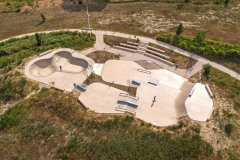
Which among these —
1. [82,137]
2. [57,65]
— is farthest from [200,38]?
[82,137]

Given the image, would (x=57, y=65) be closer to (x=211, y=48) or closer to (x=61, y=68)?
(x=61, y=68)

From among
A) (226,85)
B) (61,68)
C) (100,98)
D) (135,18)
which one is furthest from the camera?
(135,18)

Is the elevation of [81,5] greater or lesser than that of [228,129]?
greater

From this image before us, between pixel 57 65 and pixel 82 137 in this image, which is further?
pixel 57 65

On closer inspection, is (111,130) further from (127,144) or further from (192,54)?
(192,54)

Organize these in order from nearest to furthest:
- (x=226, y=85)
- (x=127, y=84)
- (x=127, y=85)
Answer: (x=226, y=85) < (x=127, y=85) < (x=127, y=84)

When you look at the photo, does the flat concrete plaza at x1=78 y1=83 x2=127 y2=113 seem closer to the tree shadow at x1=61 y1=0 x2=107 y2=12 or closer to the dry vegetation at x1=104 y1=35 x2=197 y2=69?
the dry vegetation at x1=104 y1=35 x2=197 y2=69

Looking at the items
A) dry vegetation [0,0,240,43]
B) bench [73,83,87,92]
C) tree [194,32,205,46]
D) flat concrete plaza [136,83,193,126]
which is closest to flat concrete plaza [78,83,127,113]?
bench [73,83,87,92]

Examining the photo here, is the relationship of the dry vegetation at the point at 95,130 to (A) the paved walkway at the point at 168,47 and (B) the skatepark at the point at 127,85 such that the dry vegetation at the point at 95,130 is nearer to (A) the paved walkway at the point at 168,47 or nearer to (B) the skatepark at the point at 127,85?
(B) the skatepark at the point at 127,85
